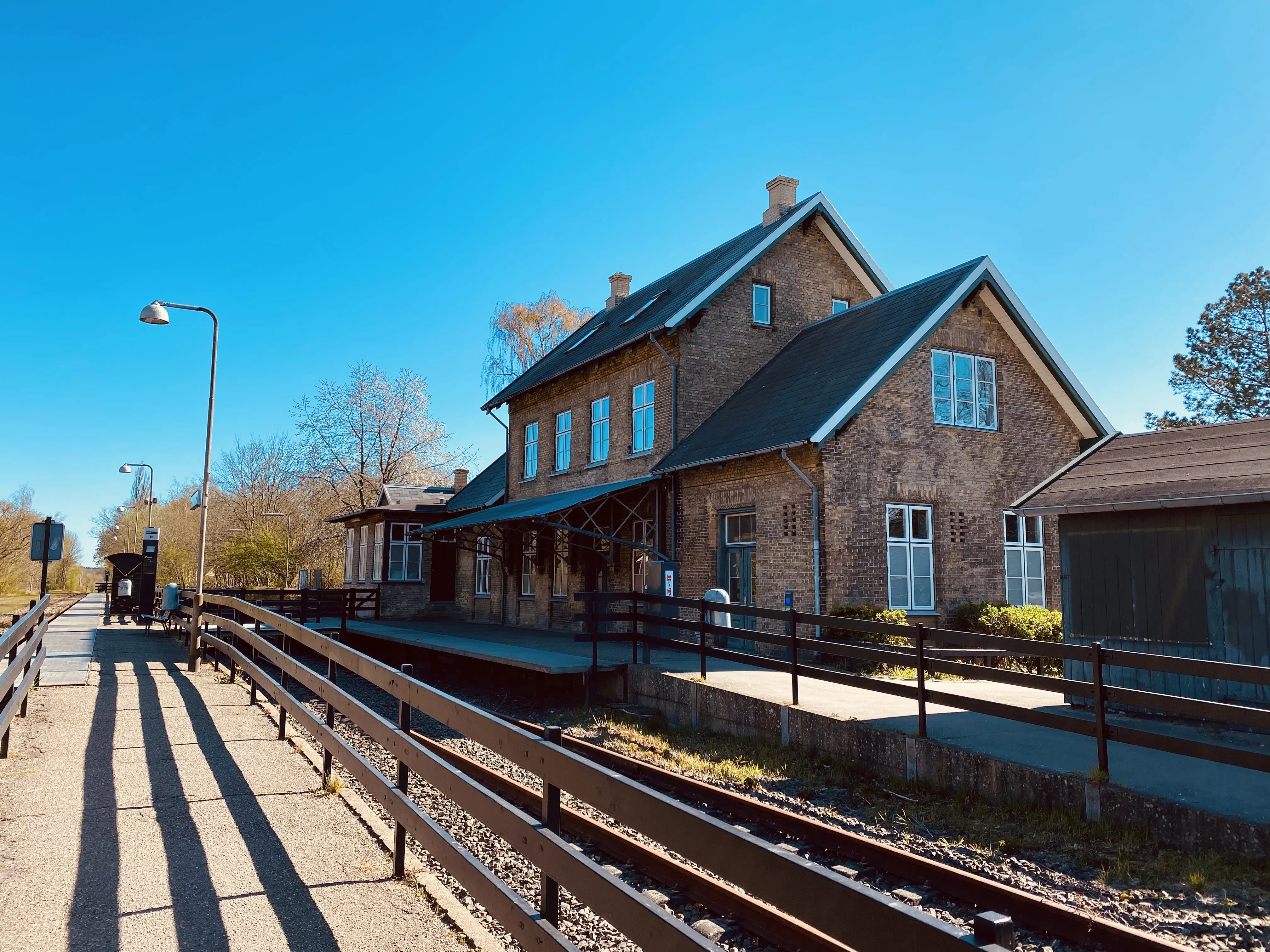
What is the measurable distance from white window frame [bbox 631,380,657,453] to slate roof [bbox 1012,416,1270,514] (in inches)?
392

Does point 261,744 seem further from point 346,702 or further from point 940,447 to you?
point 940,447

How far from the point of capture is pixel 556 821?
10.6 feet

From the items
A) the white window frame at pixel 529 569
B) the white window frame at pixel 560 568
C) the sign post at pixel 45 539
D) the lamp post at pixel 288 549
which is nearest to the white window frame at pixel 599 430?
the white window frame at pixel 560 568

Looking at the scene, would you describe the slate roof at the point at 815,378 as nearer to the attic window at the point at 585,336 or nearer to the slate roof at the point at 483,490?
the attic window at the point at 585,336

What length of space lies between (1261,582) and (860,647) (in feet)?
13.0

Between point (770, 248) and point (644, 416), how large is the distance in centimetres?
473

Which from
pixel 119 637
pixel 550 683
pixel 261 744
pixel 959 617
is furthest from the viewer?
pixel 119 637

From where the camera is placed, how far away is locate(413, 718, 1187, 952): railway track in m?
4.51

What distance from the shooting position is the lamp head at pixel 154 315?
15.4 metres

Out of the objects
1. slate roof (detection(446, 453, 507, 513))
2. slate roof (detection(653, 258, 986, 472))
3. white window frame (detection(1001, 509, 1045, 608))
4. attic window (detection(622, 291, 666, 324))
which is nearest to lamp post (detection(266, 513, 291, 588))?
slate roof (detection(446, 453, 507, 513))

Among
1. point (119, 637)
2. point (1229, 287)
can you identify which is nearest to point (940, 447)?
point (119, 637)

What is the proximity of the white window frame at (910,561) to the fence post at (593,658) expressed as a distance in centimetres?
521

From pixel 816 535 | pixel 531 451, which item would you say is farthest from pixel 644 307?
pixel 816 535

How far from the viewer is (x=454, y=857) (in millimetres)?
3832
